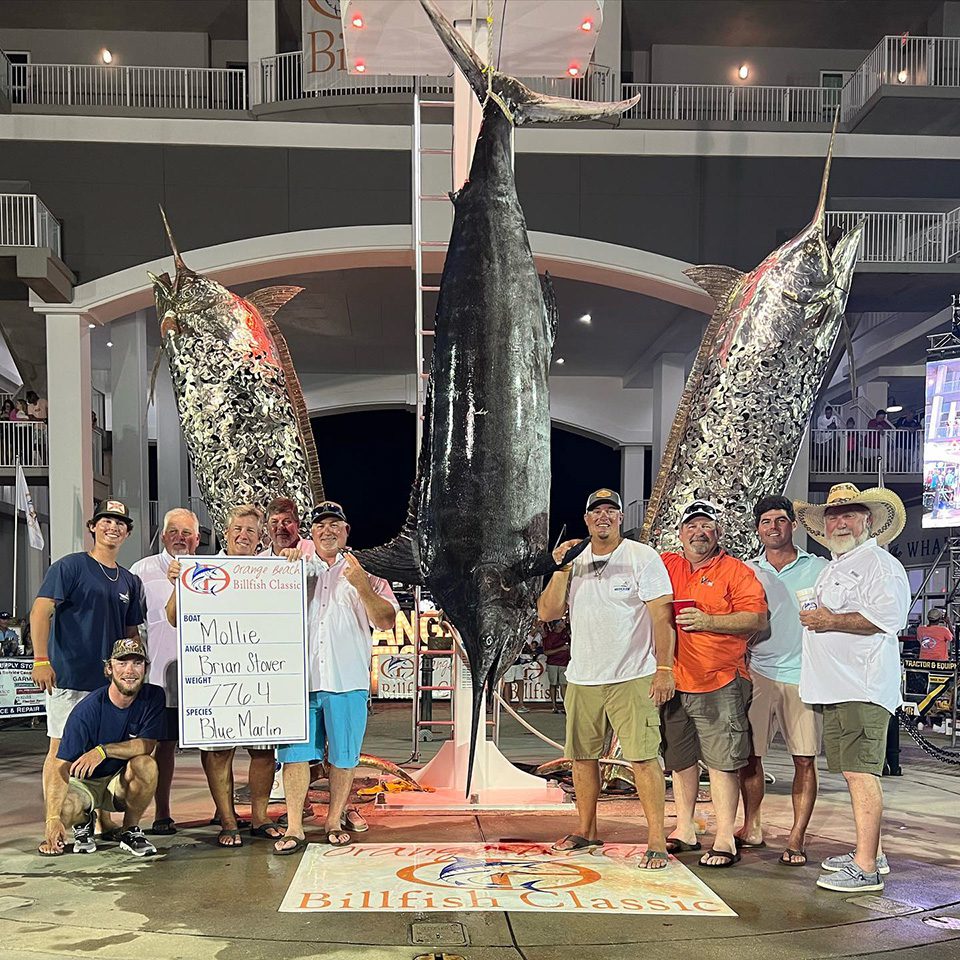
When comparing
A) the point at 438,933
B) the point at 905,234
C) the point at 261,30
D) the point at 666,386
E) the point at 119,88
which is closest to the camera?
the point at 438,933

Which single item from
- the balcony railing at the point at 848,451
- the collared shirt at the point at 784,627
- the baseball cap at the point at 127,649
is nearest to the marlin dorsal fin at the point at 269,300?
the baseball cap at the point at 127,649

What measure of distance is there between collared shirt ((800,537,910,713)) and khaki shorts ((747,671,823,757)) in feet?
1.32

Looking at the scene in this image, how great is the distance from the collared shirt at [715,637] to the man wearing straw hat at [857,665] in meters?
0.28

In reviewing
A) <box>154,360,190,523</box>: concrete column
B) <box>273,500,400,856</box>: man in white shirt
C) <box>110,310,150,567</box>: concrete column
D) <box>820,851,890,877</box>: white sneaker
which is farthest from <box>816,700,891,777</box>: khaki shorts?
<box>154,360,190,523</box>: concrete column

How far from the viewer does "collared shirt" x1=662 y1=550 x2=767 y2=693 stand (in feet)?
14.7

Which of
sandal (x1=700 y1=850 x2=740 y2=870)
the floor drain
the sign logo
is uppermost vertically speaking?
the sign logo

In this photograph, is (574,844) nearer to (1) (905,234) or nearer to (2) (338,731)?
(2) (338,731)

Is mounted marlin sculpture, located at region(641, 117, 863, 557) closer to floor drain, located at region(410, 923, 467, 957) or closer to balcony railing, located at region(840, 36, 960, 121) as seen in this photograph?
floor drain, located at region(410, 923, 467, 957)

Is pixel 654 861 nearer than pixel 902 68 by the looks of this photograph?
Yes

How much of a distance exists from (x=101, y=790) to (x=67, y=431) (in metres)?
8.75

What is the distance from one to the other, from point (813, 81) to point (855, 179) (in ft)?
19.3

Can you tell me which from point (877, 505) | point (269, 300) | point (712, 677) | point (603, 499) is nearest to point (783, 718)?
point (712, 677)

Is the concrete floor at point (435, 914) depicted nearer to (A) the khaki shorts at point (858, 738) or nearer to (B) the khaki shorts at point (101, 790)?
(B) the khaki shorts at point (101, 790)

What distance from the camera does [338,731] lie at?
4.74 m
